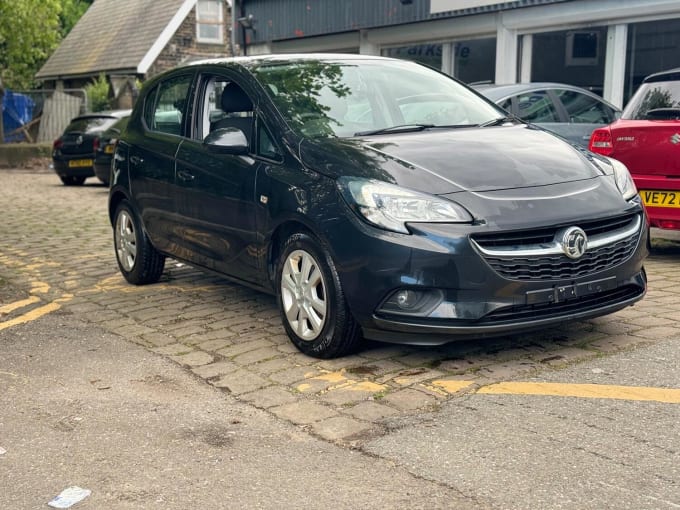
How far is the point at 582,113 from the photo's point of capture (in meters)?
10.9

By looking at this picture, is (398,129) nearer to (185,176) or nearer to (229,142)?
(229,142)

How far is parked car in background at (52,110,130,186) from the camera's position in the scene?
1853 centimetres

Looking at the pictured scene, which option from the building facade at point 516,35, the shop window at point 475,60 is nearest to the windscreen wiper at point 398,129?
the building facade at point 516,35

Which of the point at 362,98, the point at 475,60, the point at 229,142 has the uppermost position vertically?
the point at 475,60

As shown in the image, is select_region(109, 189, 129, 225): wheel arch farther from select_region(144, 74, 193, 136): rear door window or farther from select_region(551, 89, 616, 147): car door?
select_region(551, 89, 616, 147): car door

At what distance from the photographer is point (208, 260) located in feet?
20.5

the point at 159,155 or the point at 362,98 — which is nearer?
the point at 362,98

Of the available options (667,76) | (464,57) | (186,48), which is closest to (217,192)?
(667,76)

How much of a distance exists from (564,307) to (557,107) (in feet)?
20.6

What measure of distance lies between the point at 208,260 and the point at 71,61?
3755 centimetres

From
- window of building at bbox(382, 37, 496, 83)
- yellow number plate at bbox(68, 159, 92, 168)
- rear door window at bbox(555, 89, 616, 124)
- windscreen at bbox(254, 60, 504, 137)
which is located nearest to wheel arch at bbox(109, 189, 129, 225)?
windscreen at bbox(254, 60, 504, 137)

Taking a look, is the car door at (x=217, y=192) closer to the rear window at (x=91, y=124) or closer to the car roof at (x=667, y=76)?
the car roof at (x=667, y=76)

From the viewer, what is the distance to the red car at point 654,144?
7453 millimetres

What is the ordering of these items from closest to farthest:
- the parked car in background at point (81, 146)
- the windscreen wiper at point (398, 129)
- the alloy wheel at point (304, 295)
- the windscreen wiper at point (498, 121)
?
the alloy wheel at point (304, 295), the windscreen wiper at point (398, 129), the windscreen wiper at point (498, 121), the parked car in background at point (81, 146)
